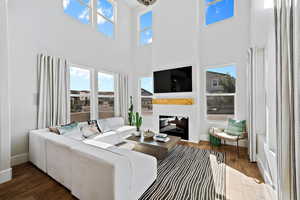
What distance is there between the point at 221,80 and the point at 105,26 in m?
4.47

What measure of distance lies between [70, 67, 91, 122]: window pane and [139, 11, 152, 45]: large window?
285 centimetres

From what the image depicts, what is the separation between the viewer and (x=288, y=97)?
97 cm

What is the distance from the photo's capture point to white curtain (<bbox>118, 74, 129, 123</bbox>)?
5.05 metres

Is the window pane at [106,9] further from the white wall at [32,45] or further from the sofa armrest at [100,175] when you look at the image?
the sofa armrest at [100,175]

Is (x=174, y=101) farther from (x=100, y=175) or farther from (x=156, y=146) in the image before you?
(x=100, y=175)

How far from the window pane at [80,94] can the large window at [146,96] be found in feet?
7.22

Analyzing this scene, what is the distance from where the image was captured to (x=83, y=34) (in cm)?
389

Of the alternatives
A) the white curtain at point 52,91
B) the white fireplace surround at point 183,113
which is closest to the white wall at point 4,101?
the white curtain at point 52,91

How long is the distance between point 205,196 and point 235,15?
444cm

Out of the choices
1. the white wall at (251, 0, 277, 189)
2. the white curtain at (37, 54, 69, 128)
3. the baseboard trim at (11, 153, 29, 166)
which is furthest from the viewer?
the white curtain at (37, 54, 69, 128)

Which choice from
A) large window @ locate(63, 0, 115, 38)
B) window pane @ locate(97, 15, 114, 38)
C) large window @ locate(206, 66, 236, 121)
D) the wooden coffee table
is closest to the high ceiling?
large window @ locate(63, 0, 115, 38)

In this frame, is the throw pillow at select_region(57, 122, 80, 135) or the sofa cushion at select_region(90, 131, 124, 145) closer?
the throw pillow at select_region(57, 122, 80, 135)

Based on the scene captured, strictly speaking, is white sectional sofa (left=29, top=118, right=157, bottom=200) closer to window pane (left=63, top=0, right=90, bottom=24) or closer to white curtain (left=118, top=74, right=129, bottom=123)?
white curtain (left=118, top=74, right=129, bottom=123)

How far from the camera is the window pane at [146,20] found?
5.50 m
